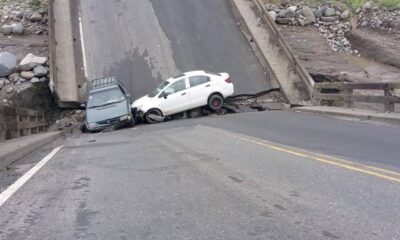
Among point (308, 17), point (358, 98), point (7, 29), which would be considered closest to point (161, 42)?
point (7, 29)

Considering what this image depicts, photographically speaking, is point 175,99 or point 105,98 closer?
point 105,98

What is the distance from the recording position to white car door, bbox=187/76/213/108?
24.7 metres

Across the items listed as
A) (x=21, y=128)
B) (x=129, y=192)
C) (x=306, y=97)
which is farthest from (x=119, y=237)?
(x=306, y=97)

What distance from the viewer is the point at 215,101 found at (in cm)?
2502

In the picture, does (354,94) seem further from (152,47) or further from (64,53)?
(64,53)

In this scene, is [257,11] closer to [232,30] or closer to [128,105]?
[232,30]

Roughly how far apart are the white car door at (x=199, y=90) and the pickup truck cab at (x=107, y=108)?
9.30ft

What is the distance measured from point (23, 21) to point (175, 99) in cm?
1457

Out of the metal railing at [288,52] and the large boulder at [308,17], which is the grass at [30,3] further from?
the large boulder at [308,17]

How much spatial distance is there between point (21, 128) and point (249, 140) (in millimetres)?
9566

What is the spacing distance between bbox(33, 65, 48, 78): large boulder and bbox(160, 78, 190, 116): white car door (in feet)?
24.4

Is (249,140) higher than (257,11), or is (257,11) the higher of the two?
(257,11)

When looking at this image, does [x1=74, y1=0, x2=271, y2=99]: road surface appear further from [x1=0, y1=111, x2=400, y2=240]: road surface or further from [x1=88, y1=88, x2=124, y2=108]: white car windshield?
[x1=0, y1=111, x2=400, y2=240]: road surface

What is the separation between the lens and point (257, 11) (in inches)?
1270
